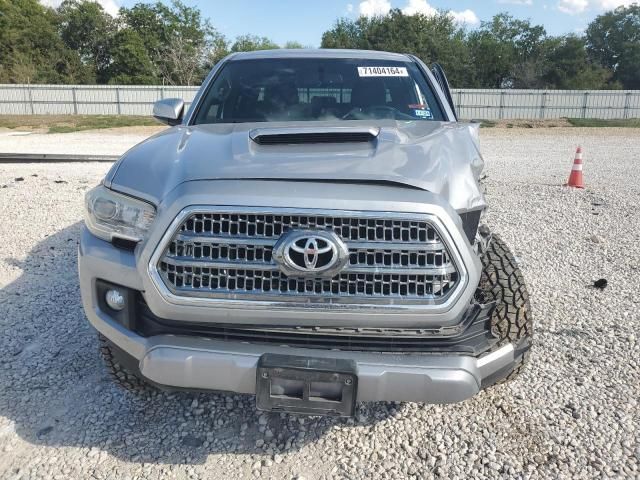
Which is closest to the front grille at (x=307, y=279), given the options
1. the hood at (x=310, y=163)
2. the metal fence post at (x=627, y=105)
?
the hood at (x=310, y=163)

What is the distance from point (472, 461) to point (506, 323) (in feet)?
2.16

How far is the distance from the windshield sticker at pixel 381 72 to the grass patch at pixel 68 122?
76.8 ft

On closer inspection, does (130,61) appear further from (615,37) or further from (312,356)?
(312,356)

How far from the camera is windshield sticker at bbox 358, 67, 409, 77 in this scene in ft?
12.5

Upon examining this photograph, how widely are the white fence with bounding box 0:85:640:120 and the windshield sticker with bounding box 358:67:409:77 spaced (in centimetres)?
2873

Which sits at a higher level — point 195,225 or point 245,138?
point 245,138

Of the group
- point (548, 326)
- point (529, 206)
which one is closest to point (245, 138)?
point (548, 326)

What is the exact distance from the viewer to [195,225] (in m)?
2.05

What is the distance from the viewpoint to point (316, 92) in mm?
3652

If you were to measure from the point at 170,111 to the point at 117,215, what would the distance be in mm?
1673

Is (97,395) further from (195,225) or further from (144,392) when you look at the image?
(195,225)

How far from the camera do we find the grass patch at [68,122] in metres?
25.4

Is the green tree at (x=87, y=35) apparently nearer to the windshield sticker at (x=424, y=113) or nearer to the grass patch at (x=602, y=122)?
the grass patch at (x=602, y=122)

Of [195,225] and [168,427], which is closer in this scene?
[195,225]
